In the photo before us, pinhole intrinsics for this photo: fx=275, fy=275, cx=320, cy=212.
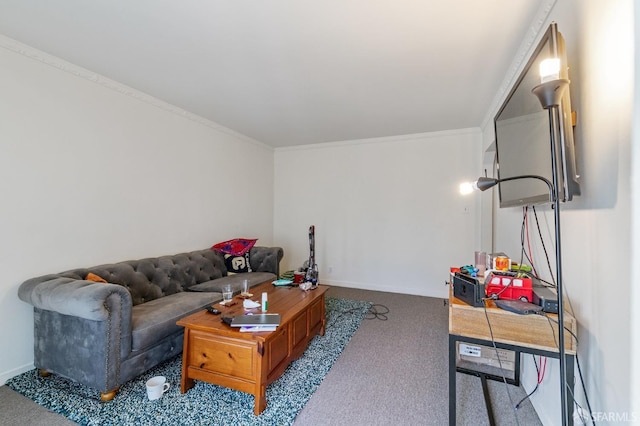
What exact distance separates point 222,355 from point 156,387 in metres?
0.48

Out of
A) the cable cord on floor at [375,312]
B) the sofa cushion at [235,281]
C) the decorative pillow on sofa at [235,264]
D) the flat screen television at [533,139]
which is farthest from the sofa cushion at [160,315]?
the flat screen television at [533,139]

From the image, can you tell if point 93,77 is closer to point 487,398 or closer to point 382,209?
point 382,209

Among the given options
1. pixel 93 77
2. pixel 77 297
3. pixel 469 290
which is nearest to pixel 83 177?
pixel 93 77

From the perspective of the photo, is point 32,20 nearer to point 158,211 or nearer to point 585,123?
point 158,211

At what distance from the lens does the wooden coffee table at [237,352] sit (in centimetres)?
168

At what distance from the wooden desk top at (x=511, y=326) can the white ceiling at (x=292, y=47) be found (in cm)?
174

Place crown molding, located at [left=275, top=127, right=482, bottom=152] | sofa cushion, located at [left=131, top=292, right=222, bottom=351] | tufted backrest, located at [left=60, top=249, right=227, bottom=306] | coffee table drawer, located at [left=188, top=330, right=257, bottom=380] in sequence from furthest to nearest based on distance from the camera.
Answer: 1. crown molding, located at [left=275, top=127, right=482, bottom=152]
2. tufted backrest, located at [left=60, top=249, right=227, bottom=306]
3. sofa cushion, located at [left=131, top=292, right=222, bottom=351]
4. coffee table drawer, located at [left=188, top=330, right=257, bottom=380]

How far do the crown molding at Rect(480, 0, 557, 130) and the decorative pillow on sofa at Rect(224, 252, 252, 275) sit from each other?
11.4 ft

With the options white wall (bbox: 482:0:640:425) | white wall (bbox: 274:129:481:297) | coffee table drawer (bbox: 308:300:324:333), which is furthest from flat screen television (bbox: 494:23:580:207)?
white wall (bbox: 274:129:481:297)

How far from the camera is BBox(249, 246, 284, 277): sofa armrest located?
3.73m

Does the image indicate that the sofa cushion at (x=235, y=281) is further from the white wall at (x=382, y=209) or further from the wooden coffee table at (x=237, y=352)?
the white wall at (x=382, y=209)

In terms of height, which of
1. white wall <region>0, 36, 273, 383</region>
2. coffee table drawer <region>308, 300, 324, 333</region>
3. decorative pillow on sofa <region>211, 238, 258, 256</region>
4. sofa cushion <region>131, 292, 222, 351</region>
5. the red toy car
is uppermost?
white wall <region>0, 36, 273, 383</region>

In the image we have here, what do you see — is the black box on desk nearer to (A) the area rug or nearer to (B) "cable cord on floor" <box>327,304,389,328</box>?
(A) the area rug

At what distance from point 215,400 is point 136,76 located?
2.76 meters
